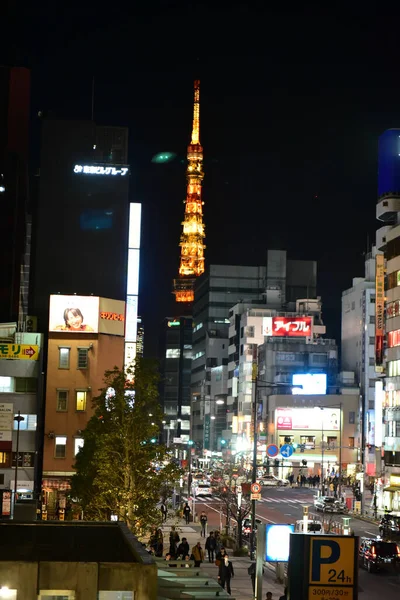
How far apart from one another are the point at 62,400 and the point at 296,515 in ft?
57.5

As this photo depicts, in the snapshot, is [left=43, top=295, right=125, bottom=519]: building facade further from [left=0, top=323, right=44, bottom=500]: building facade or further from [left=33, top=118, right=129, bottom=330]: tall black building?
Answer: [left=33, top=118, right=129, bottom=330]: tall black building

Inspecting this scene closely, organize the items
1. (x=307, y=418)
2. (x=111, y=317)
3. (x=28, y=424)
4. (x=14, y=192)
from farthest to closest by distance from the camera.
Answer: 1. (x=307, y=418)
2. (x=14, y=192)
3. (x=111, y=317)
4. (x=28, y=424)

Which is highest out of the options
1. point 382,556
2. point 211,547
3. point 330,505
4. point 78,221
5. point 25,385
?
point 78,221

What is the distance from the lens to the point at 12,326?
245ft

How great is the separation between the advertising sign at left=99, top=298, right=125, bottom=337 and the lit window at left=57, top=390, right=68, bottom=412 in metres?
5.05

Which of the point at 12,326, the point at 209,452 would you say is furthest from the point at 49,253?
the point at 209,452

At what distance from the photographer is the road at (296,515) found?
3612 cm

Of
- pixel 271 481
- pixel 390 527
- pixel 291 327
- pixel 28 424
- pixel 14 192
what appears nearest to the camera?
pixel 390 527

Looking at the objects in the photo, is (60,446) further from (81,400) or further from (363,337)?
(363,337)

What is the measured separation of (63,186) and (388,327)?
31.0 m

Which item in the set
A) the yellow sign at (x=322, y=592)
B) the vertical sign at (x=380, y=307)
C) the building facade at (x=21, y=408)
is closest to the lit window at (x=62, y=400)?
the building facade at (x=21, y=408)

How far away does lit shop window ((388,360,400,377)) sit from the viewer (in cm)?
7912

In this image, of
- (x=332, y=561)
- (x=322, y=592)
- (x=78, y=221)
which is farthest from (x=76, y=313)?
(x=322, y=592)

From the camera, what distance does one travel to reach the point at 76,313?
229ft
